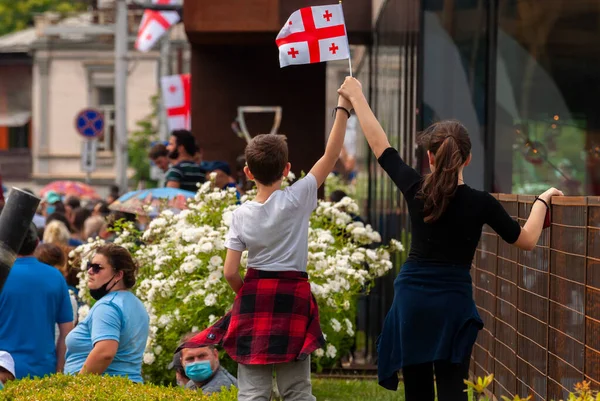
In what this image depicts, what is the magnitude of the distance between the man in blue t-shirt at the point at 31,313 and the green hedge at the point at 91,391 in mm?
1250

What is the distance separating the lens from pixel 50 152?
53.2m

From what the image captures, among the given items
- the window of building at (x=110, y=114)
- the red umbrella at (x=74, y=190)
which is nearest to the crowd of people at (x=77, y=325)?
the red umbrella at (x=74, y=190)

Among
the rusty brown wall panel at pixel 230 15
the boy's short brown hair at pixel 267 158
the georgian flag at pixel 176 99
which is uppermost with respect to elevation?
the rusty brown wall panel at pixel 230 15

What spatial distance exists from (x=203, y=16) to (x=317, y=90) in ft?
9.48

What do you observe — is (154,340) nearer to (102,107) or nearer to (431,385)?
(431,385)

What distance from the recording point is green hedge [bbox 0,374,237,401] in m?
6.50

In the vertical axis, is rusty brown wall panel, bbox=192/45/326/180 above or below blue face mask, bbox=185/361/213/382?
above


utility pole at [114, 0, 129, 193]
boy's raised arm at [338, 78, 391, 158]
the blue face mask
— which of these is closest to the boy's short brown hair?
boy's raised arm at [338, 78, 391, 158]

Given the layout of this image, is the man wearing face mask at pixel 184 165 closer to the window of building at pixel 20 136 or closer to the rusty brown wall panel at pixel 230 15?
the rusty brown wall panel at pixel 230 15

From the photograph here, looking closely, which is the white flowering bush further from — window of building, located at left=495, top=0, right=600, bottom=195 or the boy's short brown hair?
window of building, located at left=495, top=0, right=600, bottom=195

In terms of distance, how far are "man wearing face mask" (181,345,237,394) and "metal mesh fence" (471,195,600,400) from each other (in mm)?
1699

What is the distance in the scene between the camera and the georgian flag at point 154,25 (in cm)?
2711

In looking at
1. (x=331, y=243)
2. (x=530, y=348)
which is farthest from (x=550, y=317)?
(x=331, y=243)

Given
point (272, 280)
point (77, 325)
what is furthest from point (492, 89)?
point (272, 280)
